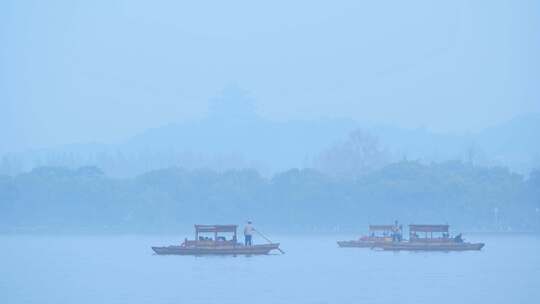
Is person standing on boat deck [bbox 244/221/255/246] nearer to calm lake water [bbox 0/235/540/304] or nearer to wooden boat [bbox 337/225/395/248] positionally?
calm lake water [bbox 0/235/540/304]

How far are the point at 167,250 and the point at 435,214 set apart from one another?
60465 mm

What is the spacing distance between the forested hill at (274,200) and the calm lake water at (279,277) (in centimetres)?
4060

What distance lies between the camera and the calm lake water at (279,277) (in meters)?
55.9

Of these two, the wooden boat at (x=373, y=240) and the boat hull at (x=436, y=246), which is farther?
the wooden boat at (x=373, y=240)

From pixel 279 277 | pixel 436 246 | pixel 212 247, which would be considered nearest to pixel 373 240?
pixel 436 246

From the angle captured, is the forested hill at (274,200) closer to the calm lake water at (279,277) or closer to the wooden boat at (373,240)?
the calm lake water at (279,277)

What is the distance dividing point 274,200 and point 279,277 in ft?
249

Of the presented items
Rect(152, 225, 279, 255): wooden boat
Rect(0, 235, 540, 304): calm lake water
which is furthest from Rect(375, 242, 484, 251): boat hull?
Rect(152, 225, 279, 255): wooden boat

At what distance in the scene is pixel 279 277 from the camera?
6606 cm

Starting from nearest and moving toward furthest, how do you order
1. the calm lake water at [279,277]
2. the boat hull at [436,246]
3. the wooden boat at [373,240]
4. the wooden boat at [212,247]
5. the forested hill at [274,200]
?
the calm lake water at [279,277]
the wooden boat at [212,247]
the boat hull at [436,246]
the wooden boat at [373,240]
the forested hill at [274,200]

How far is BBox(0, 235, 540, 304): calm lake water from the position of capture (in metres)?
55.9

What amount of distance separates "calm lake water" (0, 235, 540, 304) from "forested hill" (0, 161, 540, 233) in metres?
40.6

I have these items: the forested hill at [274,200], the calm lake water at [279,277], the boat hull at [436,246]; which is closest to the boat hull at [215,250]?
the calm lake water at [279,277]

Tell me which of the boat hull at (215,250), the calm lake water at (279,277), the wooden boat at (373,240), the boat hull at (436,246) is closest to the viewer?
the calm lake water at (279,277)
